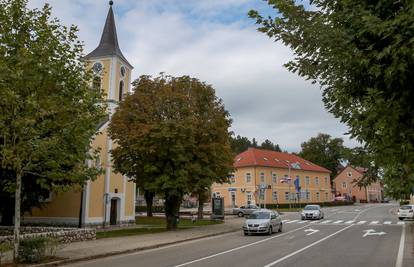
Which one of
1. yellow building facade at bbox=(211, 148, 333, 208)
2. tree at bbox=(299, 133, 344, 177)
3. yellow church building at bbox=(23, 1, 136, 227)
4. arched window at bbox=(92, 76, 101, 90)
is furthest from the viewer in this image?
tree at bbox=(299, 133, 344, 177)

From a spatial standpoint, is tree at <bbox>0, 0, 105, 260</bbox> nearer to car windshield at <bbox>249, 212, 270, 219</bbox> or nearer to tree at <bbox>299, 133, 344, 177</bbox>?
car windshield at <bbox>249, 212, 270, 219</bbox>

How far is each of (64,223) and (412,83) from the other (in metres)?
29.7

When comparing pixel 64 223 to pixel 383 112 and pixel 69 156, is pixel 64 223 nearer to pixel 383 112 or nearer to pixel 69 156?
pixel 69 156

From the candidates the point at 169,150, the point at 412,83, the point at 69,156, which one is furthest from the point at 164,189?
the point at 412,83

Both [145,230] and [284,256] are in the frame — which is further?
[145,230]

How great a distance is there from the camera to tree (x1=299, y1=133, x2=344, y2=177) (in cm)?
10806

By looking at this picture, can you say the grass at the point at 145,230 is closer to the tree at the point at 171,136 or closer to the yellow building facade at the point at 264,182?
the tree at the point at 171,136

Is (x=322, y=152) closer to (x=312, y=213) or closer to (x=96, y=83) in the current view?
(x=312, y=213)

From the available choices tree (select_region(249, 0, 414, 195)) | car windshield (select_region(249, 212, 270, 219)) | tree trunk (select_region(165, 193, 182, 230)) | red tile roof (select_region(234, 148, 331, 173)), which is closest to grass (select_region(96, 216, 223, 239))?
tree trunk (select_region(165, 193, 182, 230))

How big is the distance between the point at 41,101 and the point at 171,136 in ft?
42.6

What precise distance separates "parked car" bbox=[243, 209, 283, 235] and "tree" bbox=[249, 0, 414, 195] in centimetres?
1716

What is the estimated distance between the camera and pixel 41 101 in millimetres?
13539

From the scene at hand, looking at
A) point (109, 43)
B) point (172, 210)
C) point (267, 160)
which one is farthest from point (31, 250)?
point (267, 160)

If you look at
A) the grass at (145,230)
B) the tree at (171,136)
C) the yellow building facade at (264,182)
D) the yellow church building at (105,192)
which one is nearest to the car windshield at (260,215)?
the tree at (171,136)
